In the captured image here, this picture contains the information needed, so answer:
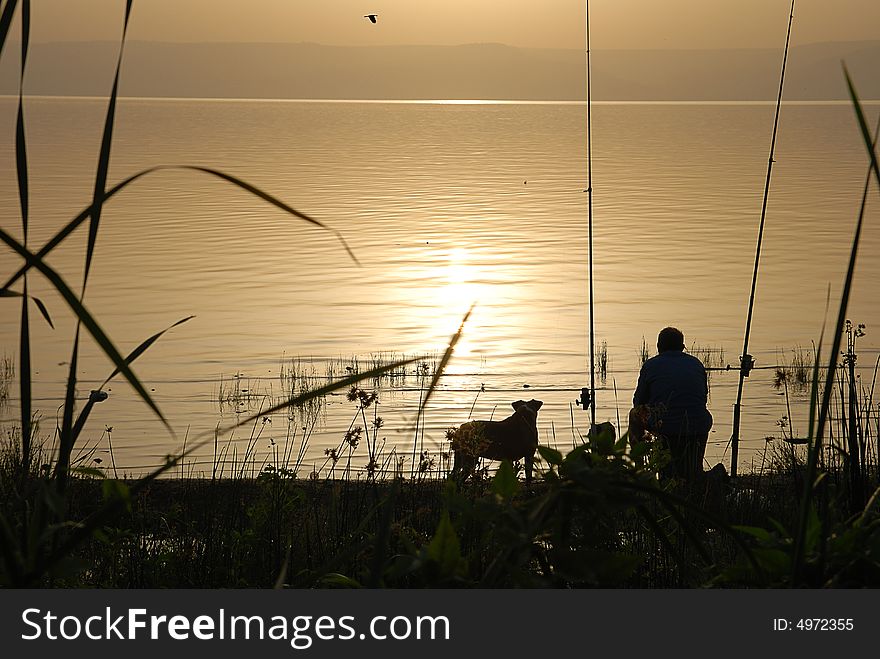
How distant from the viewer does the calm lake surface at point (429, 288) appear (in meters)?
11.9

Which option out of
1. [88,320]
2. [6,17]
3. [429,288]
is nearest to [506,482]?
[88,320]

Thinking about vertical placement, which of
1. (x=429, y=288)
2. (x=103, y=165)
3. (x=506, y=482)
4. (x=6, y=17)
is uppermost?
(x=429, y=288)

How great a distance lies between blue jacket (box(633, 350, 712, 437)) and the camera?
23.6 feet

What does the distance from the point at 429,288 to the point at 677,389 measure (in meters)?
14.1

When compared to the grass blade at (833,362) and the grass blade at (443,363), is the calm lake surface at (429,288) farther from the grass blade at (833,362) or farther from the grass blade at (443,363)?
the grass blade at (833,362)

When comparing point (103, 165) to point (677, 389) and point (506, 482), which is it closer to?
point (506, 482)

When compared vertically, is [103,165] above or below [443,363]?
above

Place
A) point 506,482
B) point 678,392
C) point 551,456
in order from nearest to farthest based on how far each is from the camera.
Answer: point 506,482, point 551,456, point 678,392

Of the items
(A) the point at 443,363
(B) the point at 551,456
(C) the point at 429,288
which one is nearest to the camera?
(A) the point at 443,363

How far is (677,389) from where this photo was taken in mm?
7254

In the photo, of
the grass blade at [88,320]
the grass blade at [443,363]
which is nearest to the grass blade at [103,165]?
the grass blade at [88,320]

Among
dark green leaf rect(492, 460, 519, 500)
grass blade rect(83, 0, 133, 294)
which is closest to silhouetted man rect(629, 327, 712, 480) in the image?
dark green leaf rect(492, 460, 519, 500)
